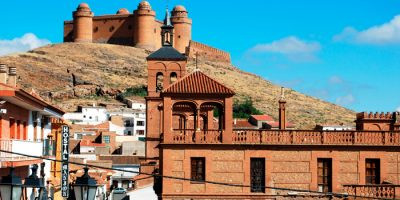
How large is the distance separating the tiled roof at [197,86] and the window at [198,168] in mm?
2457

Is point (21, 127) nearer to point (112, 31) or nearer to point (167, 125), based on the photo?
point (167, 125)

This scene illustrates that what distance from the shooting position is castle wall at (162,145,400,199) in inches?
1131

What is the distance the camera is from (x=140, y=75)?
16162 cm

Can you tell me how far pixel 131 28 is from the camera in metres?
168

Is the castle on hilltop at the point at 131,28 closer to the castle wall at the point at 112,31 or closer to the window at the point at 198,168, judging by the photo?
the castle wall at the point at 112,31

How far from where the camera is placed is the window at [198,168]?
28927 millimetres

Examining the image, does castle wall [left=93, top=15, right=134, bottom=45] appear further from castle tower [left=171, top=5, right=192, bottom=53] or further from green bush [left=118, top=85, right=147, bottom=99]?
green bush [left=118, top=85, right=147, bottom=99]

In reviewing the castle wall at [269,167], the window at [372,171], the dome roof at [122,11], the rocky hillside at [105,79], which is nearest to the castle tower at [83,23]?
the rocky hillside at [105,79]

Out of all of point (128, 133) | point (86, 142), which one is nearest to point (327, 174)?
point (86, 142)

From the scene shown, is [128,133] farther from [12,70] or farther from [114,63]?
[12,70]

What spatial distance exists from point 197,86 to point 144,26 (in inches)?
5356

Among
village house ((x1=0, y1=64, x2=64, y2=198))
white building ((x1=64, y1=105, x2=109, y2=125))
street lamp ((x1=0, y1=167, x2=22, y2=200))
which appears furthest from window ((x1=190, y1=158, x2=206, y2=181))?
white building ((x1=64, y1=105, x2=109, y2=125))

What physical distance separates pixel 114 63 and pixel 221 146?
137680 mm

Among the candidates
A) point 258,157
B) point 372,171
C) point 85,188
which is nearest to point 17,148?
point 258,157
